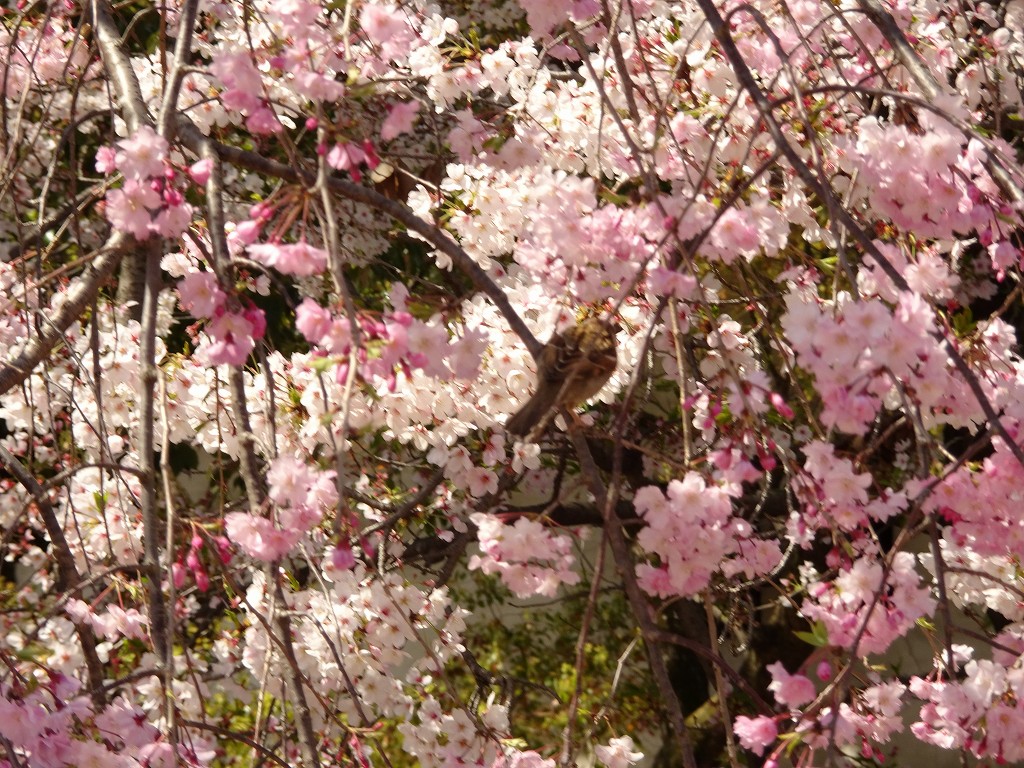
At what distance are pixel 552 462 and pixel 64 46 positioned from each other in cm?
159

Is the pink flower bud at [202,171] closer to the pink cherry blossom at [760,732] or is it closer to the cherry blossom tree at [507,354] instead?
the cherry blossom tree at [507,354]

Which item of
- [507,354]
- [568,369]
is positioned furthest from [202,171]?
[507,354]

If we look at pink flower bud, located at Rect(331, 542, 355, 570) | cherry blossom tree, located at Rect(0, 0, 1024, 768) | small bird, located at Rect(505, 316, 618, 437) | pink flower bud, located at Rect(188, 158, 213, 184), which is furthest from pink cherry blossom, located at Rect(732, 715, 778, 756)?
pink flower bud, located at Rect(188, 158, 213, 184)

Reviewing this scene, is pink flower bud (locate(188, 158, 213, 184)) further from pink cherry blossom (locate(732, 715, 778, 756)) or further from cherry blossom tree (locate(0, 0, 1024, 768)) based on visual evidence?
pink cherry blossom (locate(732, 715, 778, 756))

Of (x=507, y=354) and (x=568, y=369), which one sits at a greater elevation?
(x=507, y=354)

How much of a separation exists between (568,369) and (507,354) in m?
0.61

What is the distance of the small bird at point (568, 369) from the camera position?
1277mm

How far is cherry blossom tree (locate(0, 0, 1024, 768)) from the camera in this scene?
3.71 feet

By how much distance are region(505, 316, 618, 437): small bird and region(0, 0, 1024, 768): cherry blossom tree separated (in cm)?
5

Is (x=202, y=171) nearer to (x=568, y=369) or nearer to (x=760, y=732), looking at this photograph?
(x=568, y=369)

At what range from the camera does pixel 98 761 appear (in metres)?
1.22

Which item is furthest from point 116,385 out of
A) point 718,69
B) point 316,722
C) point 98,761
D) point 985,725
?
point 985,725

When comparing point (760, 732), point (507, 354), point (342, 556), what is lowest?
point (760, 732)

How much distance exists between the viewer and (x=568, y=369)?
1.28 meters
